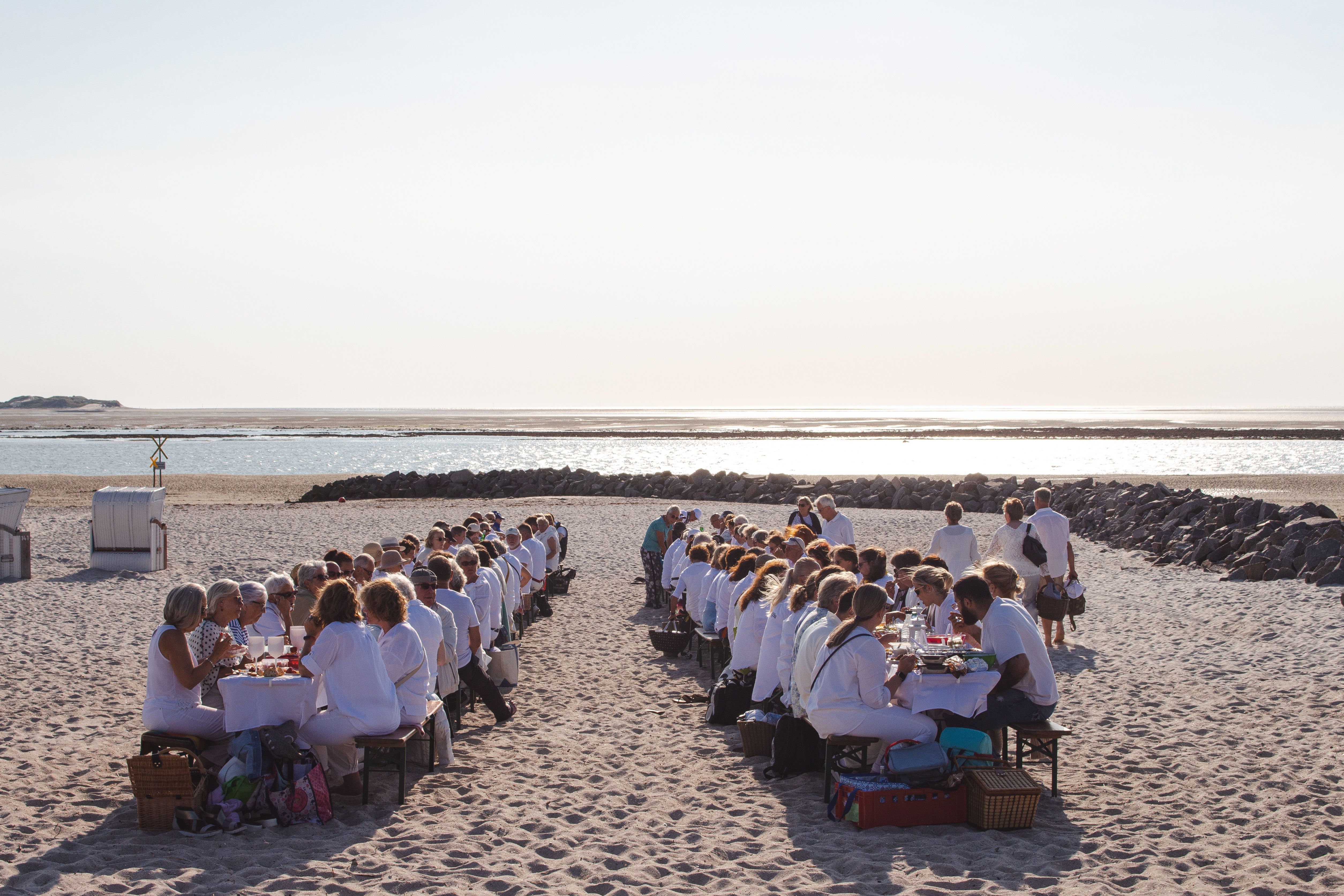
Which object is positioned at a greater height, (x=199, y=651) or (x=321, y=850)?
(x=199, y=651)

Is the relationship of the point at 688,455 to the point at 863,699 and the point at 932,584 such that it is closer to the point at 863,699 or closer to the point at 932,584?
the point at 932,584

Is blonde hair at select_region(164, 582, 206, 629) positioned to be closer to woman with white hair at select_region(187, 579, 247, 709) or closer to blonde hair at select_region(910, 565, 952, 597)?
woman with white hair at select_region(187, 579, 247, 709)

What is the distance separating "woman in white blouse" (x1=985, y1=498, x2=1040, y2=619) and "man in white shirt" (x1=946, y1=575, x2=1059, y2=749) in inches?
161

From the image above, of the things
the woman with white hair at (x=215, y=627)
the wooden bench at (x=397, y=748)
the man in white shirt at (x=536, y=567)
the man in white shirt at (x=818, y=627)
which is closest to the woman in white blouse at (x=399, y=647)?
the wooden bench at (x=397, y=748)

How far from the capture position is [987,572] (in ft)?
20.8

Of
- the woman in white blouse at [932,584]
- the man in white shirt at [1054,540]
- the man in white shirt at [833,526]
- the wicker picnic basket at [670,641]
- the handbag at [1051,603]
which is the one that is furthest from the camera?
the man in white shirt at [833,526]

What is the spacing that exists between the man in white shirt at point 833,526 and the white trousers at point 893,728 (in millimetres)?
5601

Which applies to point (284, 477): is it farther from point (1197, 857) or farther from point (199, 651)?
point (1197, 857)

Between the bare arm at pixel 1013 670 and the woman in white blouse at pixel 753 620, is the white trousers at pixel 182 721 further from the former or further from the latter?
the bare arm at pixel 1013 670

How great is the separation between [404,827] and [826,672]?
2.67 metres

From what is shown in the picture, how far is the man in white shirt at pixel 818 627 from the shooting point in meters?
6.36

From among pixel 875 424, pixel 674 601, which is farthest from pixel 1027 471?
pixel 875 424

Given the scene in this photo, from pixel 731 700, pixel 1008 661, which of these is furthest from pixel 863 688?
pixel 731 700

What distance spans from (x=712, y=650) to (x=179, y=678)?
5359 mm
